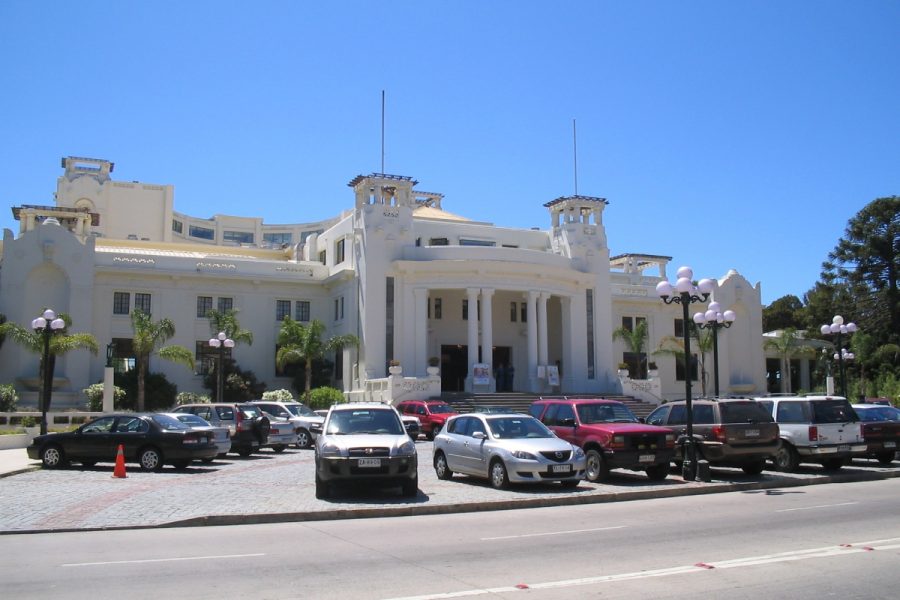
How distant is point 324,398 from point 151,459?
21424 mm

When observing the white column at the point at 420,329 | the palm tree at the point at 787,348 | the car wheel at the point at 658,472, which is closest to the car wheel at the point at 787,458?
the car wheel at the point at 658,472

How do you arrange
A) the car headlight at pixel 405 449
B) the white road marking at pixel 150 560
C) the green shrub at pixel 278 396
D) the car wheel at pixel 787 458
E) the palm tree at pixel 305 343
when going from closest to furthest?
the white road marking at pixel 150 560 < the car headlight at pixel 405 449 < the car wheel at pixel 787 458 < the green shrub at pixel 278 396 < the palm tree at pixel 305 343

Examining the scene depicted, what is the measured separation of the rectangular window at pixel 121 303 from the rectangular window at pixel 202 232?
48.3 m

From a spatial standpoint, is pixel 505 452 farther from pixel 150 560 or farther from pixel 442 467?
pixel 150 560

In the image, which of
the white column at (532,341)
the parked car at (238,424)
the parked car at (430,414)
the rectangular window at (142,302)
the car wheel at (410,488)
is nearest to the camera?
the car wheel at (410,488)

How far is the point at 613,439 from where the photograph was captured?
17.7 metres

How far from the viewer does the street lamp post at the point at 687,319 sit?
18.5m

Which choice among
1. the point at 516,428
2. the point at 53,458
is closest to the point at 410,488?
the point at 516,428

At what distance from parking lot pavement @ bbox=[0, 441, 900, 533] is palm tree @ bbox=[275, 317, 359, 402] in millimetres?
21755

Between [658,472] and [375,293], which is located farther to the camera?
[375,293]

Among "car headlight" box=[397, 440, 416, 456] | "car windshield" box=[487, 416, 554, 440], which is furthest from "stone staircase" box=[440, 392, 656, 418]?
"car headlight" box=[397, 440, 416, 456]

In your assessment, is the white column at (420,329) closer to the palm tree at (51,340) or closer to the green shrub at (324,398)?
the green shrub at (324,398)

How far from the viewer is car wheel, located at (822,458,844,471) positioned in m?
20.6

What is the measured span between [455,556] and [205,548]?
3.18 m
